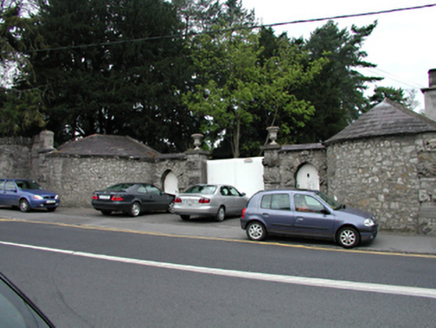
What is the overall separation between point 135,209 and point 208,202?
3.84 m

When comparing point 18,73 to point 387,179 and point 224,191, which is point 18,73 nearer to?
point 224,191

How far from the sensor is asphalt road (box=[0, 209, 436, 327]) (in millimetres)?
4367

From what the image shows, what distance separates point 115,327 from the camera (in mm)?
4062

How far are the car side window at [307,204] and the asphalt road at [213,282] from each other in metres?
0.92

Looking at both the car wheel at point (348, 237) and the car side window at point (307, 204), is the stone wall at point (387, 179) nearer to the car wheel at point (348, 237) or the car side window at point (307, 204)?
the car wheel at point (348, 237)

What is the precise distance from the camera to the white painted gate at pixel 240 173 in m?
17.4

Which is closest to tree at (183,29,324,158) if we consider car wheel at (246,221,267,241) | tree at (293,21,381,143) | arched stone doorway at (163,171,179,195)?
tree at (293,21,381,143)

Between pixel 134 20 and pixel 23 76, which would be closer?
pixel 23 76

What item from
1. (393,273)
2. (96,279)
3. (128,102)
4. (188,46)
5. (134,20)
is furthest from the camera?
(188,46)

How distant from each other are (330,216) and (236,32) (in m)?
21.2

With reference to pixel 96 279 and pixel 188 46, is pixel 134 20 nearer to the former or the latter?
pixel 188 46

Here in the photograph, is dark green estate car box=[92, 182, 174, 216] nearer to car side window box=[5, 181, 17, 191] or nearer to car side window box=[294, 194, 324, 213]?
car side window box=[5, 181, 17, 191]

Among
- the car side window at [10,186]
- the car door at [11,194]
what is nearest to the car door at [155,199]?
the car door at [11,194]

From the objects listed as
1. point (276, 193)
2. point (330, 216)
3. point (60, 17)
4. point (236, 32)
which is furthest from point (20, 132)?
point (330, 216)
